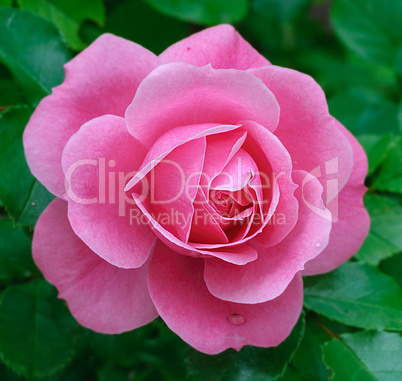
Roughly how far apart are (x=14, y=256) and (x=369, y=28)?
5.02 ft

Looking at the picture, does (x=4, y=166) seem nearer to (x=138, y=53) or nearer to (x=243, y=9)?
(x=138, y=53)

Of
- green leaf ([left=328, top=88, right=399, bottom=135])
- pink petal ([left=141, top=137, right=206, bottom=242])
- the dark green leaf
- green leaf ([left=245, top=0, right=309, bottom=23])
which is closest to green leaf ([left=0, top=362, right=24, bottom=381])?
the dark green leaf

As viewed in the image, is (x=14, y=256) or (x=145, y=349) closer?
(x=14, y=256)

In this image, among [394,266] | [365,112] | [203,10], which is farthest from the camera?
[365,112]

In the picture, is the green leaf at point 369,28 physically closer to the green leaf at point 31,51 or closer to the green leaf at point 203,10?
the green leaf at point 203,10

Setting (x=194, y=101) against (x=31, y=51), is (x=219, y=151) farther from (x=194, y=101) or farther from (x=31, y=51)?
(x=31, y=51)

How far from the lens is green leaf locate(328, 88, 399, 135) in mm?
1768

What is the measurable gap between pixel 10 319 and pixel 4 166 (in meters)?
0.52

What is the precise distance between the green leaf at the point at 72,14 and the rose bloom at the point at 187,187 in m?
0.68

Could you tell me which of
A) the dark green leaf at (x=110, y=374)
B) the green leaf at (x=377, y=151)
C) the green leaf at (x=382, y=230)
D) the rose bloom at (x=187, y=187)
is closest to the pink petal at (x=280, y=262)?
the rose bloom at (x=187, y=187)

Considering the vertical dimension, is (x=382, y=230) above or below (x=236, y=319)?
below

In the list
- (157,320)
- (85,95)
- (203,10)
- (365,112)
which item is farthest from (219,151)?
(365,112)

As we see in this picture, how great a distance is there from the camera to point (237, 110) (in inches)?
36.6

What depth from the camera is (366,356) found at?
1147mm
